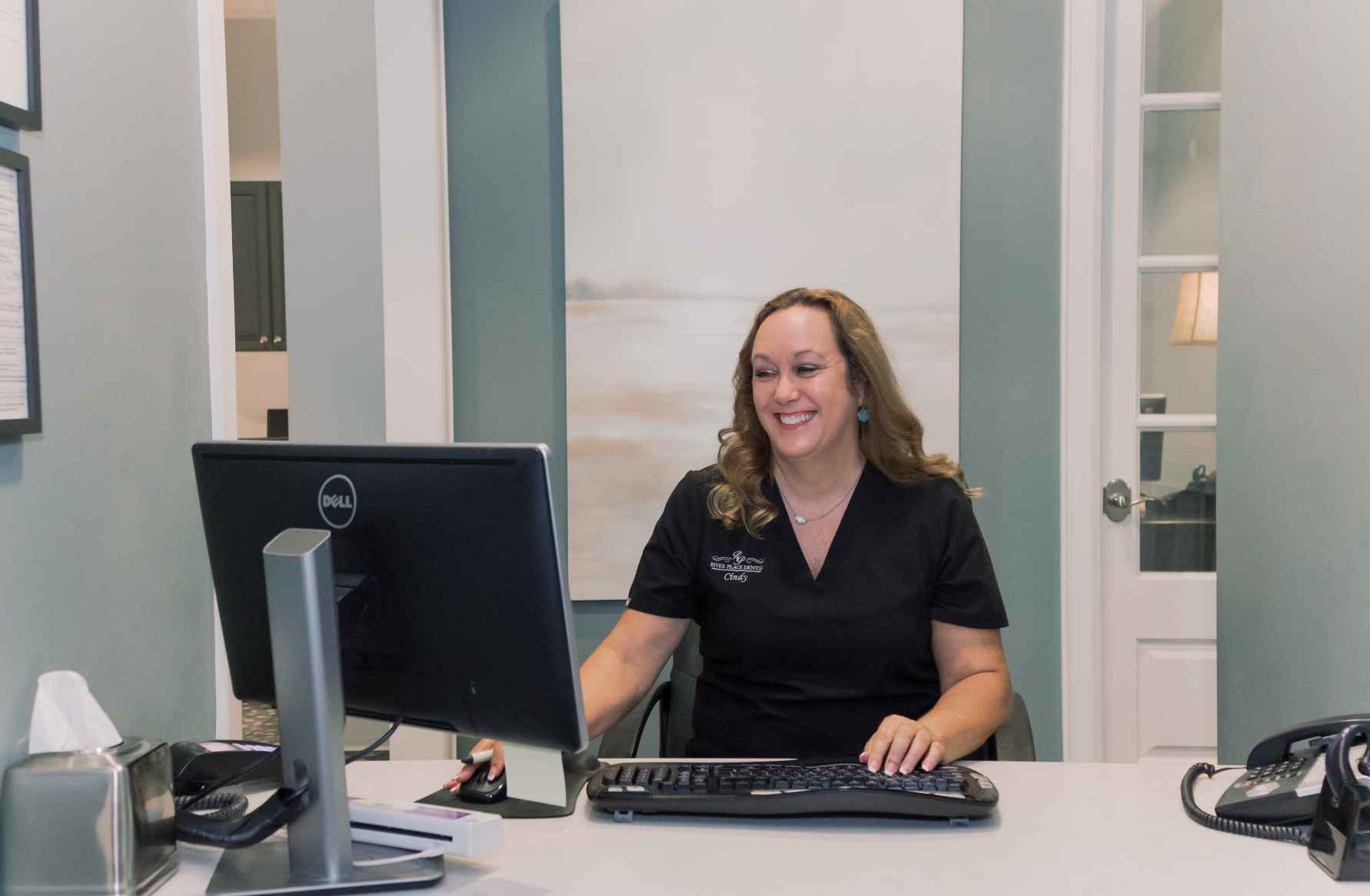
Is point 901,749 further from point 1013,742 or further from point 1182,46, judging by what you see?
point 1182,46

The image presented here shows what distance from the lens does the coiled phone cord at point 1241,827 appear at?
1.26 m

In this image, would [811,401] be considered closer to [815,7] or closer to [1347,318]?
[1347,318]

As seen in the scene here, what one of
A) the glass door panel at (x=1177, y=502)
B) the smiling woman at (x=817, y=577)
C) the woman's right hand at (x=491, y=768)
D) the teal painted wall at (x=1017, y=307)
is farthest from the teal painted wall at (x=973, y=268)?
the woman's right hand at (x=491, y=768)

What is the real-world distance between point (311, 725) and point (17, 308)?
23.2 inches

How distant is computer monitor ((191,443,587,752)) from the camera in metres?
1.14

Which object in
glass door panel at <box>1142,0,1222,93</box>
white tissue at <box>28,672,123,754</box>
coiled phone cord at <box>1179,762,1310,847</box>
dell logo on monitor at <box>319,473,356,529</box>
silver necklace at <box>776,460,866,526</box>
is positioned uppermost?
glass door panel at <box>1142,0,1222,93</box>

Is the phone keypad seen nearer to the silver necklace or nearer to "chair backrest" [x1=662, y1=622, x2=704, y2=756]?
the silver necklace

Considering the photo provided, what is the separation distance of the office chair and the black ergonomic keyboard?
0.47 m

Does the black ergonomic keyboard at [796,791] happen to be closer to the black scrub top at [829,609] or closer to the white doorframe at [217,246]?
the black scrub top at [829,609]

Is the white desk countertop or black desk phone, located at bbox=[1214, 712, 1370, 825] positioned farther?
black desk phone, located at bbox=[1214, 712, 1370, 825]

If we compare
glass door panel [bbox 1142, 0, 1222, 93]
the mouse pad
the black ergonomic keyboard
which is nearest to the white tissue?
the mouse pad

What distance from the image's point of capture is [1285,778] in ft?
4.36

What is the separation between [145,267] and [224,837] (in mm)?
840

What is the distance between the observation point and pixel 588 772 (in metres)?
1.50
